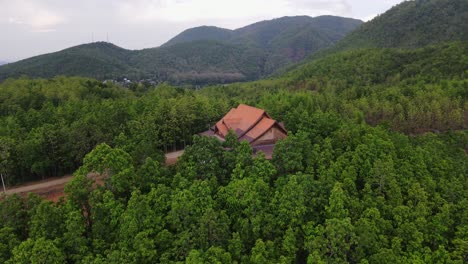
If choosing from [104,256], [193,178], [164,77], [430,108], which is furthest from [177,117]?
[164,77]

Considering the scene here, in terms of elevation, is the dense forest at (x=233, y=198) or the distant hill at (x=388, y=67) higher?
the distant hill at (x=388, y=67)

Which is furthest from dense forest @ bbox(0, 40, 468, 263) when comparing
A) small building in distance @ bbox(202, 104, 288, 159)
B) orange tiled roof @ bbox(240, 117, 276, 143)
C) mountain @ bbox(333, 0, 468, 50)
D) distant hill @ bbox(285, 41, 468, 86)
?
mountain @ bbox(333, 0, 468, 50)

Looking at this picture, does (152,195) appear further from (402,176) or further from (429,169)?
(429,169)

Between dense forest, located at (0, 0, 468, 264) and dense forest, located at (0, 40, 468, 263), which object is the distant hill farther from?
dense forest, located at (0, 40, 468, 263)

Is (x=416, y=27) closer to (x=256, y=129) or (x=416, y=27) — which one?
(x=416, y=27)

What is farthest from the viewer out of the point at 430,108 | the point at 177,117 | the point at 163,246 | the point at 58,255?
the point at 430,108

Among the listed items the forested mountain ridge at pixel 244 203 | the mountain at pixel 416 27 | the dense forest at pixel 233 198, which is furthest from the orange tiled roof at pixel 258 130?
the mountain at pixel 416 27

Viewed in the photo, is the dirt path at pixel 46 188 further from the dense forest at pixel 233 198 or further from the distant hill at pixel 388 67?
the distant hill at pixel 388 67
